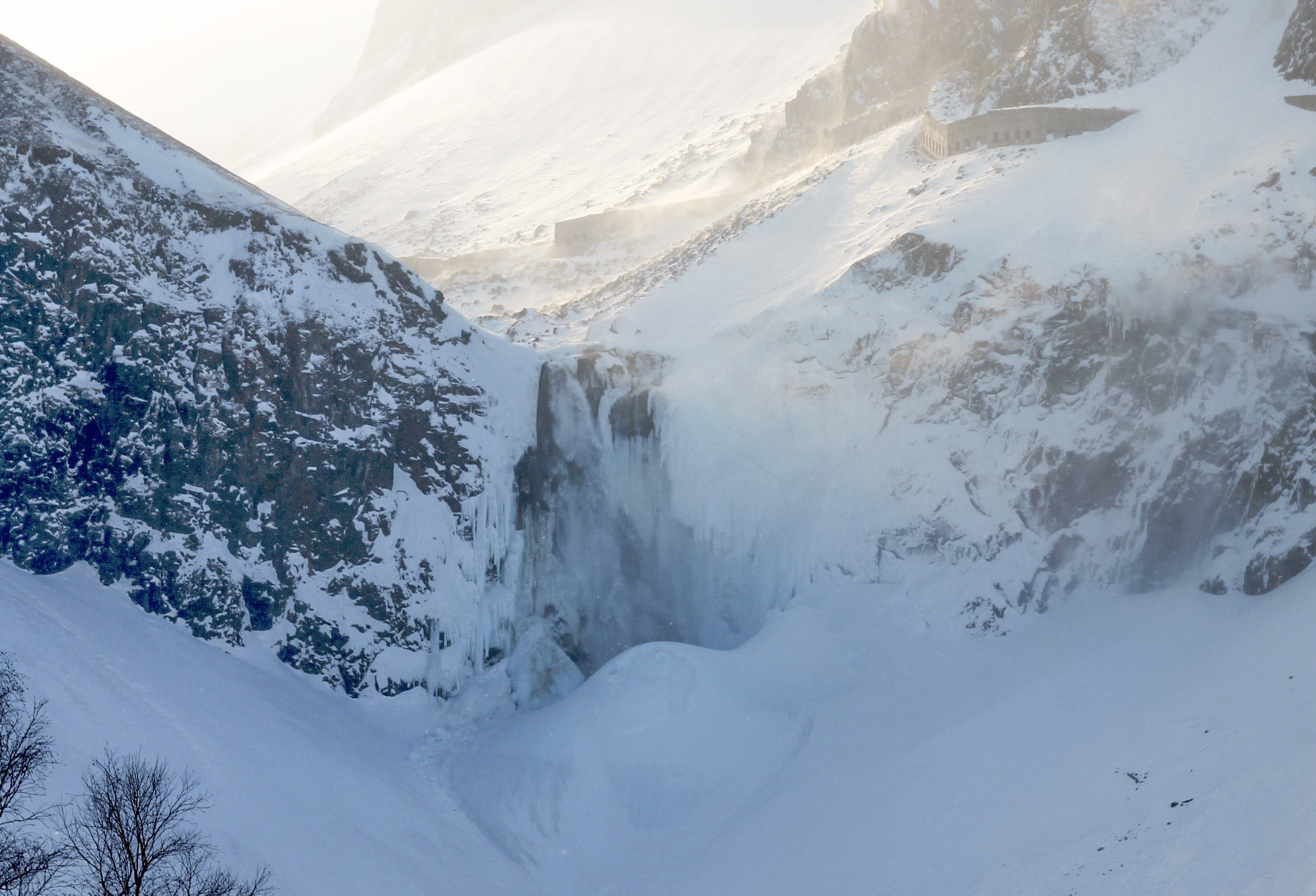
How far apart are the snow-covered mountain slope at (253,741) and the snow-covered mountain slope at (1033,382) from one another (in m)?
11.5

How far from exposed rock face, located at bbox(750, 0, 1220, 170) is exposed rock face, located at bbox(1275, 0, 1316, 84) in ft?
13.1

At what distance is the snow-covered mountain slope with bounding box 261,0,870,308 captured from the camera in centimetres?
6488

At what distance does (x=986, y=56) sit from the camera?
50.2 m

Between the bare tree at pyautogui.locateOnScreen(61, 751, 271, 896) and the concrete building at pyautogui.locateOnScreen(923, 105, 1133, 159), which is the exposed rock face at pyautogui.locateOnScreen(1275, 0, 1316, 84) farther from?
the bare tree at pyautogui.locateOnScreen(61, 751, 271, 896)

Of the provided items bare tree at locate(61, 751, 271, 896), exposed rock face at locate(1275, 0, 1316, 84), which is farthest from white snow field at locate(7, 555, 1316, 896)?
exposed rock face at locate(1275, 0, 1316, 84)

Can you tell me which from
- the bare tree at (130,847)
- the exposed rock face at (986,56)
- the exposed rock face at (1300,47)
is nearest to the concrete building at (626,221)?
the exposed rock face at (986,56)

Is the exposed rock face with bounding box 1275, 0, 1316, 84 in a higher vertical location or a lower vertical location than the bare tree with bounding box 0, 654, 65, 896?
higher

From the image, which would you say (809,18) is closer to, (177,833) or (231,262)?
(231,262)

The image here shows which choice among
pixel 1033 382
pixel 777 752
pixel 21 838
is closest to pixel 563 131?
pixel 1033 382

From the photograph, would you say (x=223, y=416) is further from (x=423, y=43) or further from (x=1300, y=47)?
(x=423, y=43)

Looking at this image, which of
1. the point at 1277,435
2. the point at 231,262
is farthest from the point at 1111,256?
the point at 231,262

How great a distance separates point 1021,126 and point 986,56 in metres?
8.57

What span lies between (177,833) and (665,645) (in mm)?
13926

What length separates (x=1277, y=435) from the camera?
32.3m
